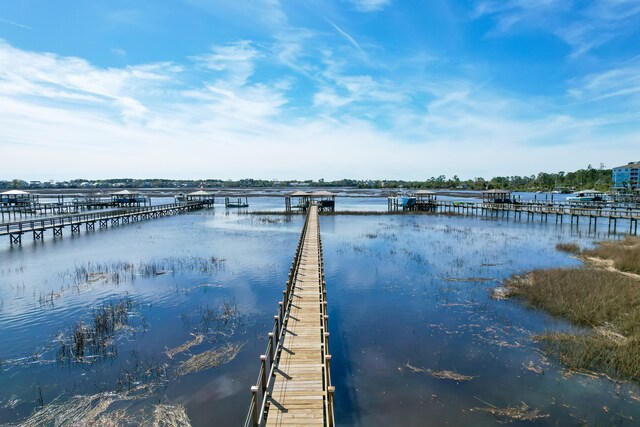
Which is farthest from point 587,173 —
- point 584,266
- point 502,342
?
point 502,342

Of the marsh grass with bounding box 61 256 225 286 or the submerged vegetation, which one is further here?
the marsh grass with bounding box 61 256 225 286

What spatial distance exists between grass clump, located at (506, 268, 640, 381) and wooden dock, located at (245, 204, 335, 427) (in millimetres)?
9800

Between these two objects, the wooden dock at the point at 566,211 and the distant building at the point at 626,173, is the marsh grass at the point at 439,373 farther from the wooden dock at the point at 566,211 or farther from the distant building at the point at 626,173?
the distant building at the point at 626,173

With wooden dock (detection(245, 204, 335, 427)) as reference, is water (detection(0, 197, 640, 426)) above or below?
below

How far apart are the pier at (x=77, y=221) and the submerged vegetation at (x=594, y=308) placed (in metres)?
44.7

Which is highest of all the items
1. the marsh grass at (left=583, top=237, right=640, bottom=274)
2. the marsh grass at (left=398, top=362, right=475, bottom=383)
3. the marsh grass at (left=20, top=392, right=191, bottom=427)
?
the marsh grass at (left=583, top=237, right=640, bottom=274)

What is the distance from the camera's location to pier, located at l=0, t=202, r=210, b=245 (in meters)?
38.3

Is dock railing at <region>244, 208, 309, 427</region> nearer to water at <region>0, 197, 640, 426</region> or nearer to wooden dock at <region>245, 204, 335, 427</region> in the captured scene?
wooden dock at <region>245, 204, 335, 427</region>

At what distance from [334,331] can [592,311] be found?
12.7 meters

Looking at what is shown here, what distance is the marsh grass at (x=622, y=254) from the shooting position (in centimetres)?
2502

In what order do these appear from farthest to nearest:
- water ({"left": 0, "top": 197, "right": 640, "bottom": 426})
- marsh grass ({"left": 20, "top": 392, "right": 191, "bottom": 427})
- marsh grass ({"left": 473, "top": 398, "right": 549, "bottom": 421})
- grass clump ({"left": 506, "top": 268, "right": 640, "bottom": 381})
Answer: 1. grass clump ({"left": 506, "top": 268, "right": 640, "bottom": 381})
2. water ({"left": 0, "top": 197, "right": 640, "bottom": 426})
3. marsh grass ({"left": 473, "top": 398, "right": 549, "bottom": 421})
4. marsh grass ({"left": 20, "top": 392, "right": 191, "bottom": 427})

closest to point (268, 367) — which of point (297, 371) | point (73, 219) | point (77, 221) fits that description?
point (297, 371)

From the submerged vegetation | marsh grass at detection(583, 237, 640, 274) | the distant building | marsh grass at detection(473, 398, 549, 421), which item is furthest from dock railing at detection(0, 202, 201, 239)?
the distant building

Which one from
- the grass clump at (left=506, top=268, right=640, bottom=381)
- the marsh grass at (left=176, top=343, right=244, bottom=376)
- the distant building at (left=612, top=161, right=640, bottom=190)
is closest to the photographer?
the grass clump at (left=506, top=268, right=640, bottom=381)
